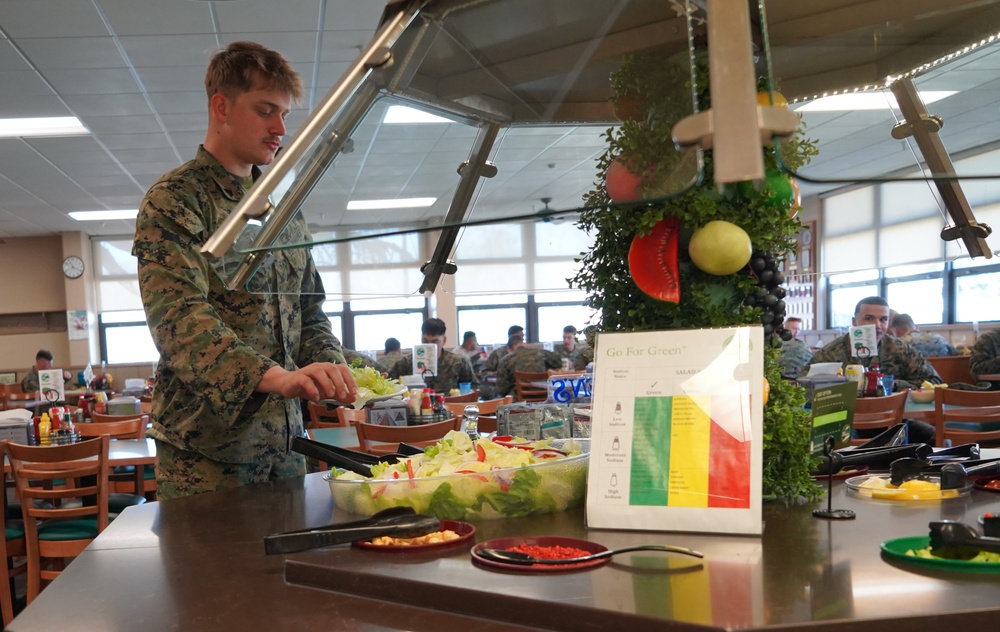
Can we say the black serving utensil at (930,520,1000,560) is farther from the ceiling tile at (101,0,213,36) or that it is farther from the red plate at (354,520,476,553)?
the ceiling tile at (101,0,213,36)

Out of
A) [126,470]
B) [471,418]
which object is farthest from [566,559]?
[126,470]

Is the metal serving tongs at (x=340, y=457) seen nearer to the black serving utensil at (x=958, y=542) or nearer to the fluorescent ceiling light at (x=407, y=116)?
the fluorescent ceiling light at (x=407, y=116)

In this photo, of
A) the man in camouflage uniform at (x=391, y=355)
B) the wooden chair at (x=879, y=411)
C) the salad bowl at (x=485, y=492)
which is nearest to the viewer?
the salad bowl at (x=485, y=492)

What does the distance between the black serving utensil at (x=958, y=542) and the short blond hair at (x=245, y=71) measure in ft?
5.02

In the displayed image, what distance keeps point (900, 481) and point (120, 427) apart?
15.3 ft

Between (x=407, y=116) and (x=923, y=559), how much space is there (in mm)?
820

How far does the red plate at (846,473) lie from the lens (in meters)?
1.52

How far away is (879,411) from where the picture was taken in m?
4.36

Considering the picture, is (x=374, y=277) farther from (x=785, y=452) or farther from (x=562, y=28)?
(x=785, y=452)

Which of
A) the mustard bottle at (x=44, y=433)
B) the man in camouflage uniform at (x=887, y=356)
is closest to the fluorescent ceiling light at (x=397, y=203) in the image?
the mustard bottle at (x=44, y=433)

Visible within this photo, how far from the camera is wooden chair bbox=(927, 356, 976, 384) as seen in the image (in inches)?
334

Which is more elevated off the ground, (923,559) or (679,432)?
(679,432)

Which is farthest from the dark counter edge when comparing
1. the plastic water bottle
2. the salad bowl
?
the plastic water bottle

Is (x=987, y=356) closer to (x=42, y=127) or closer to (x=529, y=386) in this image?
(x=529, y=386)
